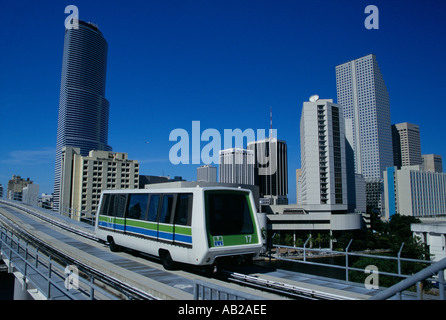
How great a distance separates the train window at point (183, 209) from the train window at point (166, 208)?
0.42 meters

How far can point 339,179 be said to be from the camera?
343ft

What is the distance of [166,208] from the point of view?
1142cm

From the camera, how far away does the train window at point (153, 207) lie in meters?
12.0

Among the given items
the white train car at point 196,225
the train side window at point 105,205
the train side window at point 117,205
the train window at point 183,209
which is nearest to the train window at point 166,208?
the white train car at point 196,225

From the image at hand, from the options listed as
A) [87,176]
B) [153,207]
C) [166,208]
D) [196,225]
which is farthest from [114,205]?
[87,176]

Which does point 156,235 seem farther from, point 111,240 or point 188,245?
point 111,240

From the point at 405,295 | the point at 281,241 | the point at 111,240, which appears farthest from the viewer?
the point at 281,241

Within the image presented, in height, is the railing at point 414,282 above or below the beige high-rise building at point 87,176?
below

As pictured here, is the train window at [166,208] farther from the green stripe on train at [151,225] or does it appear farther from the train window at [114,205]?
the train window at [114,205]

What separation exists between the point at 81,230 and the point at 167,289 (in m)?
15.8

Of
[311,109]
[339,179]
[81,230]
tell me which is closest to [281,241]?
[339,179]

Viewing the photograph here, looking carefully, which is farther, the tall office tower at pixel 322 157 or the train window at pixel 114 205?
the tall office tower at pixel 322 157

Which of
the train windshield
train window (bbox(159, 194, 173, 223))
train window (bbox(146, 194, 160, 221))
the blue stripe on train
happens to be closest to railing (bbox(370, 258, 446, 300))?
the train windshield

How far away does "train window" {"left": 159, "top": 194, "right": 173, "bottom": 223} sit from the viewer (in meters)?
11.2
